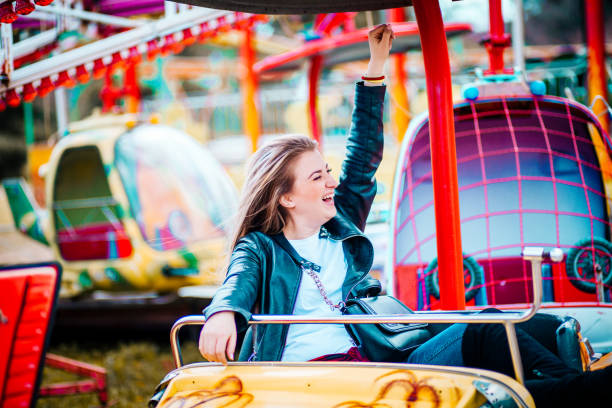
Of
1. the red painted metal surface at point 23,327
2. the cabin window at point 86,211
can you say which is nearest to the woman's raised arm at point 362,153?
the red painted metal surface at point 23,327

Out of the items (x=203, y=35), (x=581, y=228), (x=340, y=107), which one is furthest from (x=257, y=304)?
(x=340, y=107)

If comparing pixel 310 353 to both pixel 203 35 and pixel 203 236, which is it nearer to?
pixel 203 35

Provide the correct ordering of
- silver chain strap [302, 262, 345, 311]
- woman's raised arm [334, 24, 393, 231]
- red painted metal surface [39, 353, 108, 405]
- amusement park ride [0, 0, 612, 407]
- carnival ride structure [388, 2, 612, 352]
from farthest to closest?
red painted metal surface [39, 353, 108, 405] → carnival ride structure [388, 2, 612, 352] → woman's raised arm [334, 24, 393, 231] → silver chain strap [302, 262, 345, 311] → amusement park ride [0, 0, 612, 407]

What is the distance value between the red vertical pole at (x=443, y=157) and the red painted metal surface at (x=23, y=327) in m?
2.06

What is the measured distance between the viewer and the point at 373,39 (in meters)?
2.29

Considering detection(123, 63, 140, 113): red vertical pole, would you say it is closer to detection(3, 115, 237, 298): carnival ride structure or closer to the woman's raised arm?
detection(3, 115, 237, 298): carnival ride structure

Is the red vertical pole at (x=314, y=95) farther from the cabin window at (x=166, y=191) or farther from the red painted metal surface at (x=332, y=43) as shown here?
the cabin window at (x=166, y=191)

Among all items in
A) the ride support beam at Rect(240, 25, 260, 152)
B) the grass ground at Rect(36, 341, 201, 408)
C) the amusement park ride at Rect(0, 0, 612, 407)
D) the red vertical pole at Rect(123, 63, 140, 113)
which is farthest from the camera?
the red vertical pole at Rect(123, 63, 140, 113)

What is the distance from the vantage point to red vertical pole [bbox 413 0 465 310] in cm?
226

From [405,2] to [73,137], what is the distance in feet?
14.7

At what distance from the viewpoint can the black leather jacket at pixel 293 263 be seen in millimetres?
1938

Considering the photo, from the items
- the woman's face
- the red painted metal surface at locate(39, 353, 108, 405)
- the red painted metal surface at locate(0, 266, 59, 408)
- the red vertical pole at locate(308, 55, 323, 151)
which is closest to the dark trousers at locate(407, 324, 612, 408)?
the woman's face

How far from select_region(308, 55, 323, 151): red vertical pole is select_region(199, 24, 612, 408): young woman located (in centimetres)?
240

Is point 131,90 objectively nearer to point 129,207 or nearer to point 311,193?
point 129,207
